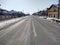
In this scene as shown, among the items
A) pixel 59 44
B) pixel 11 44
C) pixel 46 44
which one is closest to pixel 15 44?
pixel 11 44

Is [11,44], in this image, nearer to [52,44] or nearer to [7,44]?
[7,44]

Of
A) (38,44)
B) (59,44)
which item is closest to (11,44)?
(38,44)

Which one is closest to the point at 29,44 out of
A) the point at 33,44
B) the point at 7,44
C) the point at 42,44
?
the point at 33,44

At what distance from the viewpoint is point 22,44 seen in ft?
27.3

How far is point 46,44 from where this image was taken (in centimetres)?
833

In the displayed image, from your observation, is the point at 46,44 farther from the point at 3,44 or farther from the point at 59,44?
the point at 3,44

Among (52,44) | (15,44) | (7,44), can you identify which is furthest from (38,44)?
(7,44)

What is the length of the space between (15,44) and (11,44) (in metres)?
0.27

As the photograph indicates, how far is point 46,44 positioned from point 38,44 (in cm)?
51

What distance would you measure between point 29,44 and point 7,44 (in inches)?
56.4

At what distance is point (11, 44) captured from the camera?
841 centimetres

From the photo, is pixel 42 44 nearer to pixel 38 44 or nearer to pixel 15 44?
pixel 38 44

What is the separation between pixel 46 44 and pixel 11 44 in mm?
2227

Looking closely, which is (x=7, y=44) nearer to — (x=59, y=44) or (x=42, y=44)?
(x=42, y=44)
